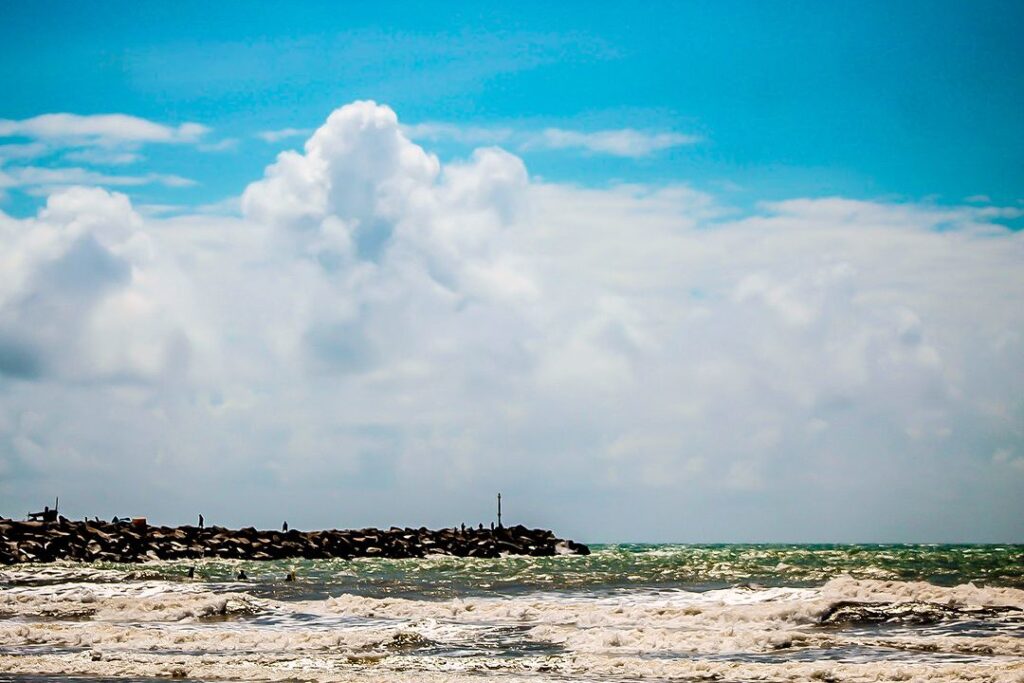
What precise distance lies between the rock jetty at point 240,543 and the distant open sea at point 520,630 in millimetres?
19799

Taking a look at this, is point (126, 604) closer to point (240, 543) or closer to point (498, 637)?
point (498, 637)

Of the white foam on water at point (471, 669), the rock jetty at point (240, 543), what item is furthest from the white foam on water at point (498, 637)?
the rock jetty at point (240, 543)

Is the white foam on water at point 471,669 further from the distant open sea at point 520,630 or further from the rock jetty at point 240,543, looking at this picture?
the rock jetty at point 240,543

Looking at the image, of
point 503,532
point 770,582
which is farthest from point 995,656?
point 503,532

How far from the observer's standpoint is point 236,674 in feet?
58.3

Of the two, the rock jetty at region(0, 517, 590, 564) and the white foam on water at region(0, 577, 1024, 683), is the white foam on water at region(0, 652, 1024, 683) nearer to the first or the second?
the white foam on water at region(0, 577, 1024, 683)

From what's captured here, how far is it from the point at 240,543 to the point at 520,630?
142ft

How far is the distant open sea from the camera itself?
59.4ft

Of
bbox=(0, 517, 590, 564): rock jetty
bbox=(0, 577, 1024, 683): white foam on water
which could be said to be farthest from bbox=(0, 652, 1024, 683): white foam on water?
bbox=(0, 517, 590, 564): rock jetty

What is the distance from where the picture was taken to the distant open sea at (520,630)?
18109mm

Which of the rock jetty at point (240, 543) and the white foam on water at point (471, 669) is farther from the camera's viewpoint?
the rock jetty at point (240, 543)

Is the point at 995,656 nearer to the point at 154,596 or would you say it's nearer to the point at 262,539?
the point at 154,596

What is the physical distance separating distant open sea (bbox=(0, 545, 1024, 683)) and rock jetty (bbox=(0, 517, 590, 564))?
1980cm

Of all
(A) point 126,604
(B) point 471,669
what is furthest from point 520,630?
(A) point 126,604
